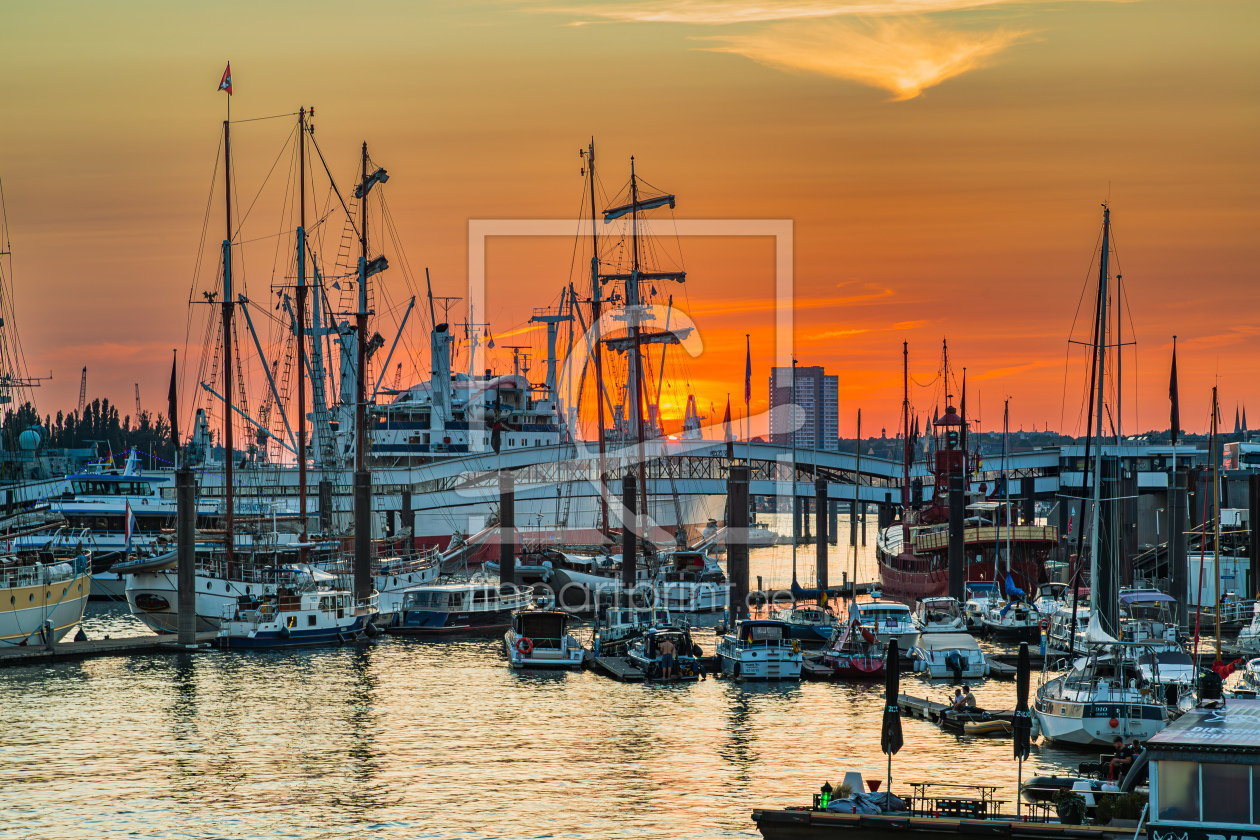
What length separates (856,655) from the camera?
55.5m

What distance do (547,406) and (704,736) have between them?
8630cm

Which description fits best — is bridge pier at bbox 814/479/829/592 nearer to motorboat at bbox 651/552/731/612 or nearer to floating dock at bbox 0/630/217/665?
motorboat at bbox 651/552/731/612

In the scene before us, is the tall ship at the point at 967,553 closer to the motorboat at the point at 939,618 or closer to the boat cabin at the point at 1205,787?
the motorboat at the point at 939,618

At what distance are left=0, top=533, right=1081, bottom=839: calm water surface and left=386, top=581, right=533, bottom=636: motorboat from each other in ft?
34.8

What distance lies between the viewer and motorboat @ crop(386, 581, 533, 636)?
6906 centimetres

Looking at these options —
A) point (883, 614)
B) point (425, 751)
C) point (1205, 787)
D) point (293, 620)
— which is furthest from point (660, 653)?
point (1205, 787)

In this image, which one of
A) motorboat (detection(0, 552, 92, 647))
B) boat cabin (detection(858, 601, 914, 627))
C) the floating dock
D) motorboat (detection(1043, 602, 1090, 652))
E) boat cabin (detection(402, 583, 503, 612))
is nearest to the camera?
the floating dock

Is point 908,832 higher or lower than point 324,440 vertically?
lower

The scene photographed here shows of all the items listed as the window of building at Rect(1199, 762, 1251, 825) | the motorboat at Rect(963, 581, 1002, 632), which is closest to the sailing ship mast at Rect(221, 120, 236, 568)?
the motorboat at Rect(963, 581, 1002, 632)

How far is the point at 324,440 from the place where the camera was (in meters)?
121

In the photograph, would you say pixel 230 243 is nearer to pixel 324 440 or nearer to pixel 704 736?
pixel 704 736

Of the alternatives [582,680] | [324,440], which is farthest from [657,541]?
[582,680]

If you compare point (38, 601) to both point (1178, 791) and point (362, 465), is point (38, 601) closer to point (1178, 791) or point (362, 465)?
point (362, 465)

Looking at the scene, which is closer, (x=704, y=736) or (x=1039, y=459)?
(x=704, y=736)
